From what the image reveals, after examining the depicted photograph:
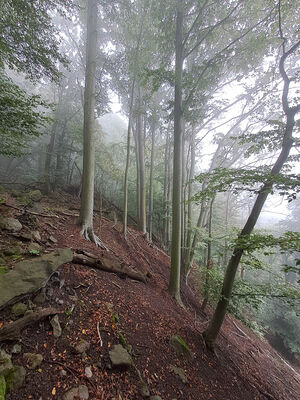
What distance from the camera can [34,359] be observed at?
179 centimetres

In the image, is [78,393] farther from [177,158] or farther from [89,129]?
[89,129]

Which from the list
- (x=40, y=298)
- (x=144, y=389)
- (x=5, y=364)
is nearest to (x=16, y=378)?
(x=5, y=364)

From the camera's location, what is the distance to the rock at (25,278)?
209 centimetres

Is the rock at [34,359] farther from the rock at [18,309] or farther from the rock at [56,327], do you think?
the rock at [18,309]

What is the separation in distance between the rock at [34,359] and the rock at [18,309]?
48 cm

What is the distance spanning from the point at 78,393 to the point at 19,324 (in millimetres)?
1001

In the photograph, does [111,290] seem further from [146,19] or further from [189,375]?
[146,19]

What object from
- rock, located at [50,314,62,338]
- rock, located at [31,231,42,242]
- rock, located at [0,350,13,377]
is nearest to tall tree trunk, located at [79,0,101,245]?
rock, located at [31,231,42,242]

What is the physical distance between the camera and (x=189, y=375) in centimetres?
308

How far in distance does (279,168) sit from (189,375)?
4466 mm

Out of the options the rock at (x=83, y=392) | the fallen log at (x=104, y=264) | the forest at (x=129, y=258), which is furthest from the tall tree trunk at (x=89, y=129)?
the rock at (x=83, y=392)

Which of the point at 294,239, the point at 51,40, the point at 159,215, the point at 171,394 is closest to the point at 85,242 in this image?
the point at 171,394

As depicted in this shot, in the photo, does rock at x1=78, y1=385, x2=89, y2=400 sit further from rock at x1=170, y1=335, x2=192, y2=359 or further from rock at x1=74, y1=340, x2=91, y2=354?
rock at x1=170, y1=335, x2=192, y2=359

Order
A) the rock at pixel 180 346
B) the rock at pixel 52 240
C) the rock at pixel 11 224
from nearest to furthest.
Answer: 1. the rock at pixel 180 346
2. the rock at pixel 11 224
3. the rock at pixel 52 240
